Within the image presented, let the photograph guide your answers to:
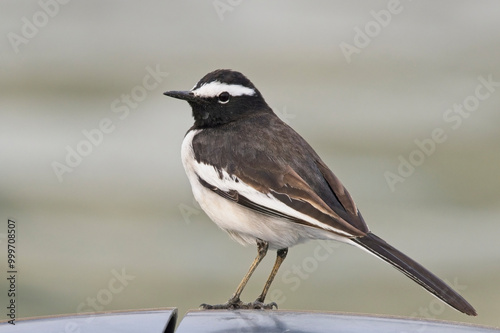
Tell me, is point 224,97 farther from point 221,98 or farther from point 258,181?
point 258,181

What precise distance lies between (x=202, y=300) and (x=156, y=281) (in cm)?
86

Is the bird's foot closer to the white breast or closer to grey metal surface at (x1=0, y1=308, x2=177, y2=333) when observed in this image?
the white breast

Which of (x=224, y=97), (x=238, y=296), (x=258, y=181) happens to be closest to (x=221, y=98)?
(x=224, y=97)

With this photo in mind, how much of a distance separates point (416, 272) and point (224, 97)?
1.95m

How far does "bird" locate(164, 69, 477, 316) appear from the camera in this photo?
228 inches

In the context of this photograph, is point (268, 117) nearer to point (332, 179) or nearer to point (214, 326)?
point (332, 179)

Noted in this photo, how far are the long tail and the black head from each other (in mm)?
1445

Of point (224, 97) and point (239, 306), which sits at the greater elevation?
point (224, 97)

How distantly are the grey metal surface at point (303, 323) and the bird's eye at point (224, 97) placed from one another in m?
2.37

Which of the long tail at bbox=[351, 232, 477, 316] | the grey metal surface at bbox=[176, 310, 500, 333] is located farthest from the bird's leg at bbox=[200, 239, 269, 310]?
the grey metal surface at bbox=[176, 310, 500, 333]

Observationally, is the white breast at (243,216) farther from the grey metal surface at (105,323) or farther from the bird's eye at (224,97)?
the grey metal surface at (105,323)

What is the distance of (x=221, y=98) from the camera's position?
6609 millimetres

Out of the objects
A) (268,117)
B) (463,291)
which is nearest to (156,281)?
(463,291)

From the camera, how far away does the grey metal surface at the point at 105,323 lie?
414 centimetres
